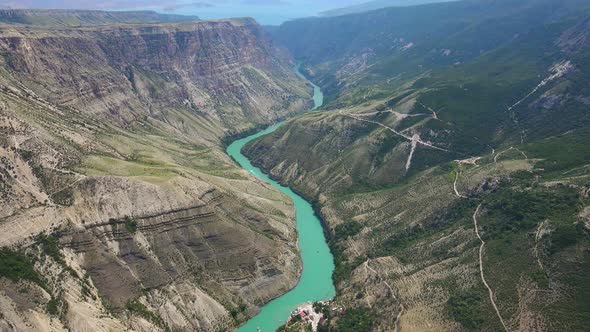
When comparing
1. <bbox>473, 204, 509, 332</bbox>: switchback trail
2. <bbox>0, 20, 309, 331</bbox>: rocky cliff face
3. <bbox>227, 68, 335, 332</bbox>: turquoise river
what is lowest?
<bbox>473, 204, 509, 332</bbox>: switchback trail

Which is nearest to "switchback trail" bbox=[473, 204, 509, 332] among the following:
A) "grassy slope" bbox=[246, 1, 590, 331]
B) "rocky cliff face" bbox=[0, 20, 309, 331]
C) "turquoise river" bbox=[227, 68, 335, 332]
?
"grassy slope" bbox=[246, 1, 590, 331]

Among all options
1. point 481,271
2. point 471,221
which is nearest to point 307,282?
point 481,271

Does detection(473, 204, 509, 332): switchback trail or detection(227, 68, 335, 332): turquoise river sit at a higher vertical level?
detection(227, 68, 335, 332): turquoise river

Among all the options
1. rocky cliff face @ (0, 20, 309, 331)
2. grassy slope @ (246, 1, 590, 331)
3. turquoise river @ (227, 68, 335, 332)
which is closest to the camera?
grassy slope @ (246, 1, 590, 331)

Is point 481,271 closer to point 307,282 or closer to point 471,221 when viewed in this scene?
point 471,221

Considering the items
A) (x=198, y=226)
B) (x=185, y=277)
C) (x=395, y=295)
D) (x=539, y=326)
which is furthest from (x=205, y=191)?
(x=539, y=326)

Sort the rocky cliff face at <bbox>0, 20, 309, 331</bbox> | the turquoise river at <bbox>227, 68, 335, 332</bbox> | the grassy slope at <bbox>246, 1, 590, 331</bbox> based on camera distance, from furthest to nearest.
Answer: the turquoise river at <bbox>227, 68, 335, 332</bbox> → the rocky cliff face at <bbox>0, 20, 309, 331</bbox> → the grassy slope at <bbox>246, 1, 590, 331</bbox>

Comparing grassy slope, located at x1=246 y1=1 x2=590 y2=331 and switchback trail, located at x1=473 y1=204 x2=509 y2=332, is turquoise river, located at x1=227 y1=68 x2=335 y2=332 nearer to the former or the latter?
grassy slope, located at x1=246 y1=1 x2=590 y2=331

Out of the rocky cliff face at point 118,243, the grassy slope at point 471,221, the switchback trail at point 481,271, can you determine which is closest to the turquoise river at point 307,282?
the rocky cliff face at point 118,243

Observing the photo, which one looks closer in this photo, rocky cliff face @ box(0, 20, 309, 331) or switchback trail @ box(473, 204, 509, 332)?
switchback trail @ box(473, 204, 509, 332)

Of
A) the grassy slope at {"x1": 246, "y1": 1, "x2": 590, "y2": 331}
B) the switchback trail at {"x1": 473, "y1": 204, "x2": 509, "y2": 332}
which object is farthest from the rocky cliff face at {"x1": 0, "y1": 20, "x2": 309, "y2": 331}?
the switchback trail at {"x1": 473, "y1": 204, "x2": 509, "y2": 332}

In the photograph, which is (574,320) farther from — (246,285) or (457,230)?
(246,285)
